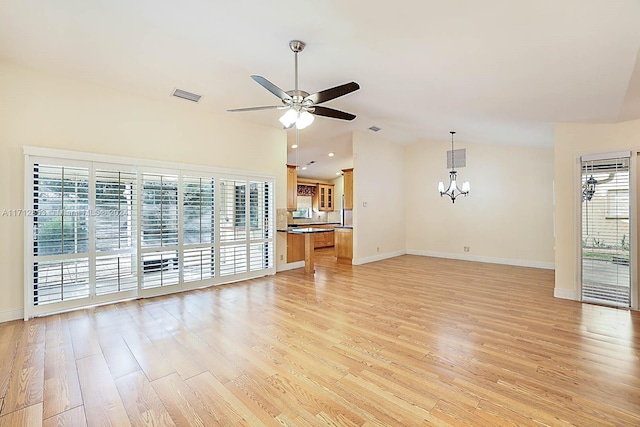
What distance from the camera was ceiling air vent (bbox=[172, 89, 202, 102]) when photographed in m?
4.28

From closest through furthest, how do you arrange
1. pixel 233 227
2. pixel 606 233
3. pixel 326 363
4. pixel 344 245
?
pixel 326 363, pixel 606 233, pixel 233 227, pixel 344 245

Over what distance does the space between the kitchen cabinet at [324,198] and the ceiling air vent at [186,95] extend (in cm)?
664

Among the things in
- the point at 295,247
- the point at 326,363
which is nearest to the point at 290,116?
the point at 326,363

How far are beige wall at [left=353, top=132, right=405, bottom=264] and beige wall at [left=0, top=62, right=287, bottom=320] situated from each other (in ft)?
9.31

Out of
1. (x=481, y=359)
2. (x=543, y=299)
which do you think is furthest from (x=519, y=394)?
(x=543, y=299)

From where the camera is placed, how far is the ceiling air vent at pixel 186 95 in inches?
168

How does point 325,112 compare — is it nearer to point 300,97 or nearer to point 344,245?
point 300,97

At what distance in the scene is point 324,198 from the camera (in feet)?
36.6

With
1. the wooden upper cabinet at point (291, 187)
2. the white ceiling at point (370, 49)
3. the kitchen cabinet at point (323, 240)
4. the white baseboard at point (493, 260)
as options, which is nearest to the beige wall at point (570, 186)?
the white ceiling at point (370, 49)

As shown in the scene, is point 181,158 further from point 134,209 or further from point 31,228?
point 31,228

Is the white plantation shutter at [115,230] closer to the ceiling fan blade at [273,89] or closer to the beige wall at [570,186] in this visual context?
the ceiling fan blade at [273,89]

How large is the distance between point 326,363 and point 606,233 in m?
4.23

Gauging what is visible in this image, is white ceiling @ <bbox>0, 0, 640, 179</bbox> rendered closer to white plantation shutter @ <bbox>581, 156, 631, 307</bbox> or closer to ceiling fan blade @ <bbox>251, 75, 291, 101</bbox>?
ceiling fan blade @ <bbox>251, 75, 291, 101</bbox>

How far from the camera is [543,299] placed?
423 cm
